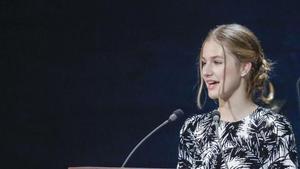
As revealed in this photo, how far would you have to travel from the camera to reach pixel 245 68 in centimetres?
283

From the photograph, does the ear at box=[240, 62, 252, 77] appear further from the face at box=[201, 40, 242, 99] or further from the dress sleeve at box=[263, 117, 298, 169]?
the dress sleeve at box=[263, 117, 298, 169]

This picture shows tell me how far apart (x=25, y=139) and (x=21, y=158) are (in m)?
0.12

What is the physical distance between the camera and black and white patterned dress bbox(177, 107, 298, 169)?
269 centimetres

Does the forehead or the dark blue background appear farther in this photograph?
the dark blue background

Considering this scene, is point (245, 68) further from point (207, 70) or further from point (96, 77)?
point (96, 77)

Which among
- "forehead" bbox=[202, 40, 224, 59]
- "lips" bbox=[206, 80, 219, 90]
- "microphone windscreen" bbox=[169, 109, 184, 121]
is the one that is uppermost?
"forehead" bbox=[202, 40, 224, 59]

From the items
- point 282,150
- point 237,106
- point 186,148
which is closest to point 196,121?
point 186,148

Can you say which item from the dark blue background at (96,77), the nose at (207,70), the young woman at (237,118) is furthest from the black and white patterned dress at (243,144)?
the dark blue background at (96,77)

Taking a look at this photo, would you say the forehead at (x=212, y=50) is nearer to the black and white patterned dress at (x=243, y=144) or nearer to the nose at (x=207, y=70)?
the nose at (x=207, y=70)

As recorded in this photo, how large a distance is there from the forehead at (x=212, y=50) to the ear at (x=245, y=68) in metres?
0.12

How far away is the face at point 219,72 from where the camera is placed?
9.04ft

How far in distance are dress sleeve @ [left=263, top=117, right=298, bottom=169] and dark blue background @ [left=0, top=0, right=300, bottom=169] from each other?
1.01m

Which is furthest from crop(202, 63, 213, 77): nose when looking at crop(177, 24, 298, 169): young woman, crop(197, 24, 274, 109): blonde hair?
crop(197, 24, 274, 109): blonde hair

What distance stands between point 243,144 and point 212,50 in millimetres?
435
